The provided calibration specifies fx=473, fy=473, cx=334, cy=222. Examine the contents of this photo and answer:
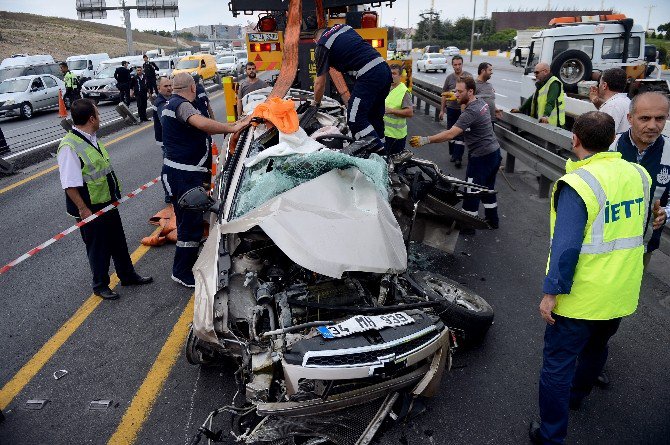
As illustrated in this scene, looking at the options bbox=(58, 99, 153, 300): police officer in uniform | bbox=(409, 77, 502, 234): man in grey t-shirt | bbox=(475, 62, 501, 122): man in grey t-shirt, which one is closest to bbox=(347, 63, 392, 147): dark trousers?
bbox=(409, 77, 502, 234): man in grey t-shirt

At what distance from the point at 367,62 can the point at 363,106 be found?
1.95 ft

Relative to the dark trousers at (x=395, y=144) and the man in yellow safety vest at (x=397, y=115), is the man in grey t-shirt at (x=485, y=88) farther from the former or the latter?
the dark trousers at (x=395, y=144)

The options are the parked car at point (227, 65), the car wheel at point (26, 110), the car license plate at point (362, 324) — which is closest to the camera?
the car license plate at point (362, 324)

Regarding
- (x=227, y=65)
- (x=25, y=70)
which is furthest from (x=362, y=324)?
(x=227, y=65)

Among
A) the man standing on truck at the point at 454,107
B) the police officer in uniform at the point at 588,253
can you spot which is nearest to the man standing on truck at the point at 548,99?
the man standing on truck at the point at 454,107

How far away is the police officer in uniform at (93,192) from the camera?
4.30 metres

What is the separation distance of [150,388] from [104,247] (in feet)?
6.02

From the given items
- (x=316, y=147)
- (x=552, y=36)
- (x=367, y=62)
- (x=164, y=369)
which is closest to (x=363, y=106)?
(x=367, y=62)

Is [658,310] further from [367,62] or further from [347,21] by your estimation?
[347,21]

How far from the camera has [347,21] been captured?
9.53 metres

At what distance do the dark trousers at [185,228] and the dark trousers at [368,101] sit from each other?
1.80 metres

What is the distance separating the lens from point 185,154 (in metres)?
4.70

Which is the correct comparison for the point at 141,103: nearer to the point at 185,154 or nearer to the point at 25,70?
the point at 25,70

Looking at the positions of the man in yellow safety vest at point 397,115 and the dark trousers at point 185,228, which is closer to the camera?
the dark trousers at point 185,228
